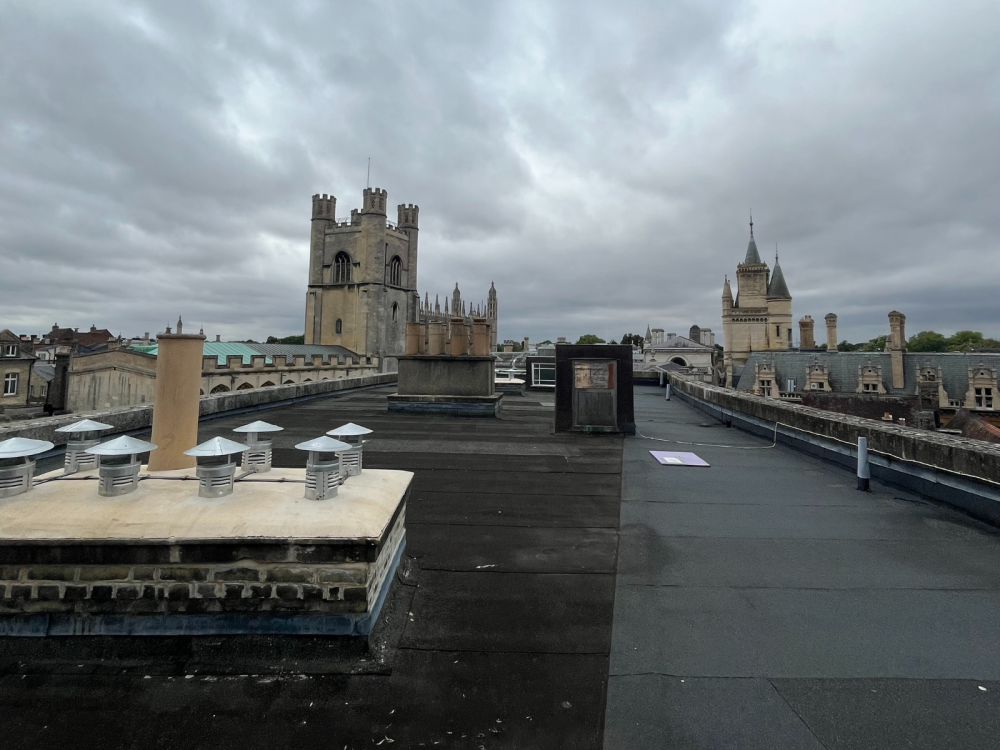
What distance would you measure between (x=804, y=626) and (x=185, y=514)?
4.19 m

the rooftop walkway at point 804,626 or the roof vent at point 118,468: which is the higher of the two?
the roof vent at point 118,468

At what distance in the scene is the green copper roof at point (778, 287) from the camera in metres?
89.8

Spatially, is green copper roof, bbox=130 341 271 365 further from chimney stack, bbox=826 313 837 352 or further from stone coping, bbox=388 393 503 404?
chimney stack, bbox=826 313 837 352

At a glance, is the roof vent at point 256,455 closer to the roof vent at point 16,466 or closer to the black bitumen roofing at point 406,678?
the roof vent at point 16,466

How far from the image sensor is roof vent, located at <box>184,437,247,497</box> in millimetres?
3271

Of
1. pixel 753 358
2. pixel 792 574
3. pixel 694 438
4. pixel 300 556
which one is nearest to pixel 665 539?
pixel 792 574

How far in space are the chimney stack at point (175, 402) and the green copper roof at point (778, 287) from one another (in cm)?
10294

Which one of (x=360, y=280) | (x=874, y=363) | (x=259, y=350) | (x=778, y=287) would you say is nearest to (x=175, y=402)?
(x=874, y=363)

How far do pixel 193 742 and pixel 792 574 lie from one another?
4.31 metres

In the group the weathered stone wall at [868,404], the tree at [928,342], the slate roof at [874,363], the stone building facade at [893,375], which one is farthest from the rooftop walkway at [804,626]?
the tree at [928,342]

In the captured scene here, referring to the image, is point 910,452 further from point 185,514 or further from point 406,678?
point 185,514

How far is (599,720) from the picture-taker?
2402mm

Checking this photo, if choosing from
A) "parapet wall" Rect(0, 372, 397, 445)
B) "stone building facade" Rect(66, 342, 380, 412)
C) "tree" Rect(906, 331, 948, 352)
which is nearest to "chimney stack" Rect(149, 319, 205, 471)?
"parapet wall" Rect(0, 372, 397, 445)

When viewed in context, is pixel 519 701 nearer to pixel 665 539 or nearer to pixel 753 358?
pixel 665 539
